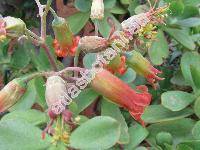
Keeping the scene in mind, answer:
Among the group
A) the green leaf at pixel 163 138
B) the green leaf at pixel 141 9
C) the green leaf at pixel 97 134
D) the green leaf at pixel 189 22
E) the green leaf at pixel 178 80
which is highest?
the green leaf at pixel 141 9

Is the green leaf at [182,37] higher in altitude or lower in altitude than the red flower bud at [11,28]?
lower

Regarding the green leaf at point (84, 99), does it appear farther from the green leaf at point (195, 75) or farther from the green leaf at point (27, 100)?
the green leaf at point (195, 75)

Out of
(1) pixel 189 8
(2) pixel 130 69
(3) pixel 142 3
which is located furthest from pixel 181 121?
(3) pixel 142 3

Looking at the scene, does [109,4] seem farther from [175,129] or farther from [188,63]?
[175,129]

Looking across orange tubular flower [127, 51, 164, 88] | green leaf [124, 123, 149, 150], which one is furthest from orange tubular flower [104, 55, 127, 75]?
green leaf [124, 123, 149, 150]

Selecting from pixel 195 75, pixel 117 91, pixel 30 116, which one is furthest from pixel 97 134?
pixel 195 75

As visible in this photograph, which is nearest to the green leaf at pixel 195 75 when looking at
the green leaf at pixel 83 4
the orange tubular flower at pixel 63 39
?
the orange tubular flower at pixel 63 39
